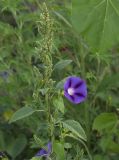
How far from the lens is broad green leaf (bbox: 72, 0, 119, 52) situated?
4.18ft

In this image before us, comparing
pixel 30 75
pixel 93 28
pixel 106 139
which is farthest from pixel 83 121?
pixel 93 28

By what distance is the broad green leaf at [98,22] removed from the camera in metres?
1.28

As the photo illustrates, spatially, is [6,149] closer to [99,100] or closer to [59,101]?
[99,100]

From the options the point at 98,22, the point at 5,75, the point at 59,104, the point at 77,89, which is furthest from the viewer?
the point at 5,75

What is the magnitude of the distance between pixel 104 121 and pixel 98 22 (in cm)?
74

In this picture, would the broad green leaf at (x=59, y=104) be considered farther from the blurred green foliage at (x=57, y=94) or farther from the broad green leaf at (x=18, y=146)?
the broad green leaf at (x=18, y=146)

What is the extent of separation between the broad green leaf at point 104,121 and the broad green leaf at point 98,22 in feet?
2.21

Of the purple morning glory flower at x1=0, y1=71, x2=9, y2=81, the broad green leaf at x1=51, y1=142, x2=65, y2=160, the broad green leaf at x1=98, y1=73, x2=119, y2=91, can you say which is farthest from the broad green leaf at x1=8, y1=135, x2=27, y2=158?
the broad green leaf at x1=51, y1=142, x2=65, y2=160

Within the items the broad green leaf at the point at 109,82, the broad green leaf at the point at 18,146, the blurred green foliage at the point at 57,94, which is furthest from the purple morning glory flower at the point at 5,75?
the broad green leaf at the point at 109,82

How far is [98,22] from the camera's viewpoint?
1284mm

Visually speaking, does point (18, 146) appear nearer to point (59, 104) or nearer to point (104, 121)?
point (104, 121)

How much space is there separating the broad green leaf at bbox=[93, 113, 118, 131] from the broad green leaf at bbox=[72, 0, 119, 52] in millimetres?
673

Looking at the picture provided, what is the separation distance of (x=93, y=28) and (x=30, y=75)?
2.76 feet

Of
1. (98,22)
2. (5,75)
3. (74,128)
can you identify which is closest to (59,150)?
(74,128)
